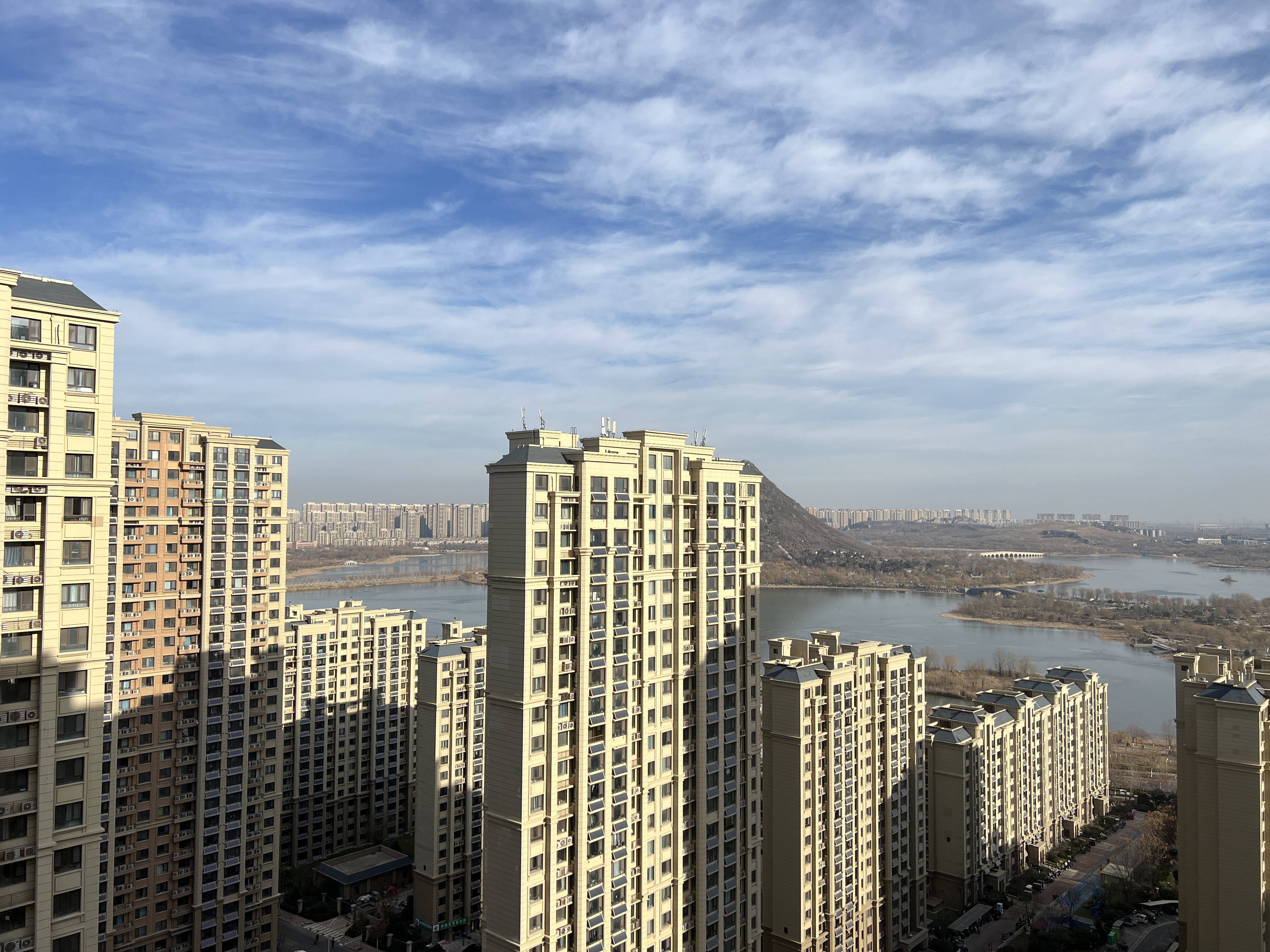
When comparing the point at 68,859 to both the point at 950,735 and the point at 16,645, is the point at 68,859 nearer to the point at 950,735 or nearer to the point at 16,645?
the point at 16,645

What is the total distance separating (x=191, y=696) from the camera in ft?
42.7

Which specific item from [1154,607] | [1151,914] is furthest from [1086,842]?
[1154,607]

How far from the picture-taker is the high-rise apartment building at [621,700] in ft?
26.9

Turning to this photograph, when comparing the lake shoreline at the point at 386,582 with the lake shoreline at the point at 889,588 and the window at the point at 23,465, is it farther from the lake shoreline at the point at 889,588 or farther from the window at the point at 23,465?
the window at the point at 23,465

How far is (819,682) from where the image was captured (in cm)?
1334

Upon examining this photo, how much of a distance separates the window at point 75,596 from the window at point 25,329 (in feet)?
6.38

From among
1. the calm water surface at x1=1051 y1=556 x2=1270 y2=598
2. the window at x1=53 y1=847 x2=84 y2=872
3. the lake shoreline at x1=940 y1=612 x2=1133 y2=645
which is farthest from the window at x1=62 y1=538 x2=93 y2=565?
the calm water surface at x1=1051 y1=556 x2=1270 y2=598

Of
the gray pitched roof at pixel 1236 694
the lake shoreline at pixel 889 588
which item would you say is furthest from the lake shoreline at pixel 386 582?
the gray pitched roof at pixel 1236 694

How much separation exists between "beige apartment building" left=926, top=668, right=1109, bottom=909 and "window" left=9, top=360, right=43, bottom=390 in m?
17.0

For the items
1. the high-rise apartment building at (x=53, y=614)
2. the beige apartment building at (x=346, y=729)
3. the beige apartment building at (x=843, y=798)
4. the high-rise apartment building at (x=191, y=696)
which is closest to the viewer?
the high-rise apartment building at (x=53, y=614)

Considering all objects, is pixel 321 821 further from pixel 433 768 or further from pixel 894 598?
pixel 894 598

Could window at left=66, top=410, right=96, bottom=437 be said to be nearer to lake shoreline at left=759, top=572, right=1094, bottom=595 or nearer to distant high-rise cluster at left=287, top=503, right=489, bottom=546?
lake shoreline at left=759, top=572, right=1094, bottom=595

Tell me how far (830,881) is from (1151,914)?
788 cm

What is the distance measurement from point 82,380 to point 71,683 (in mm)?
2411
